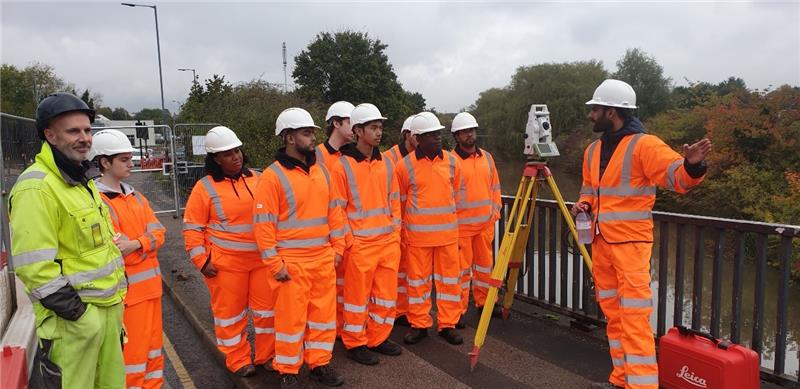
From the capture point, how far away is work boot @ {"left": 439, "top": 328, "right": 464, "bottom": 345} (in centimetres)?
468

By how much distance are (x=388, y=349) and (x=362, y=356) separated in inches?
10.2

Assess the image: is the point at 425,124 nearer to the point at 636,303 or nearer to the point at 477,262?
the point at 477,262

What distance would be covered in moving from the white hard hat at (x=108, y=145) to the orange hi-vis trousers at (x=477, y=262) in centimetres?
299

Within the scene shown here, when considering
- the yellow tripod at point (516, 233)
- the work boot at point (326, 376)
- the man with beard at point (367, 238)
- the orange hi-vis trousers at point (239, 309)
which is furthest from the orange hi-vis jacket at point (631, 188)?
the orange hi-vis trousers at point (239, 309)

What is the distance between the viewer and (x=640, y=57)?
39469mm

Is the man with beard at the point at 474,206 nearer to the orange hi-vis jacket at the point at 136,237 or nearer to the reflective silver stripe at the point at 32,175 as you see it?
the orange hi-vis jacket at the point at 136,237

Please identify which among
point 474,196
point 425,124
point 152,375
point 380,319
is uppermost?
point 425,124

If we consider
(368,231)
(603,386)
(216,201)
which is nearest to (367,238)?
(368,231)

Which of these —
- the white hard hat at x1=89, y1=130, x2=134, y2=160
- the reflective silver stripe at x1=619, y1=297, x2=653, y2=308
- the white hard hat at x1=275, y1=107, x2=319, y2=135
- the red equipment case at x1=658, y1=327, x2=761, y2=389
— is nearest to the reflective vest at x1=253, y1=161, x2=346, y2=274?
the white hard hat at x1=275, y1=107, x2=319, y2=135

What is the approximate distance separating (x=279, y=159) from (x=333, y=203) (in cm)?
53

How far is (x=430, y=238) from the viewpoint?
4680 millimetres

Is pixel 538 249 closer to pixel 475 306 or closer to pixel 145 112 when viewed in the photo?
pixel 475 306

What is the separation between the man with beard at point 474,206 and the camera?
5.09m

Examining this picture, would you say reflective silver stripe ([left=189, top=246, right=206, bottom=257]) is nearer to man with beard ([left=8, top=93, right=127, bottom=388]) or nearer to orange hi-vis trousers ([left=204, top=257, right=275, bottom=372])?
orange hi-vis trousers ([left=204, top=257, right=275, bottom=372])
